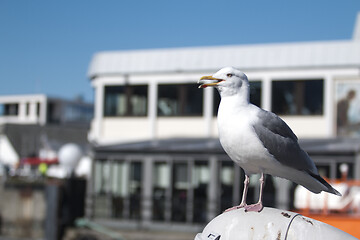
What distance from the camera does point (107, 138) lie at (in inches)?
1106

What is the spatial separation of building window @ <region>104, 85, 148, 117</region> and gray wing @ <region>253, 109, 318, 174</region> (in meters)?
23.1

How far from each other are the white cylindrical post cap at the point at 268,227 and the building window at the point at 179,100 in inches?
876

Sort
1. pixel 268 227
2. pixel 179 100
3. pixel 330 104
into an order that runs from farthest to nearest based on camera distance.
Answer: pixel 179 100 < pixel 330 104 < pixel 268 227

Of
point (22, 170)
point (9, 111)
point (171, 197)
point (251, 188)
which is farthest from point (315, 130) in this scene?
point (9, 111)

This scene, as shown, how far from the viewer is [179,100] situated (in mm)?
27047

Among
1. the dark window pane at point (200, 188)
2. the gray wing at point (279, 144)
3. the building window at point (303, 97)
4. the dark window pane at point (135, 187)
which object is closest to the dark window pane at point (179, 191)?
the dark window pane at point (200, 188)

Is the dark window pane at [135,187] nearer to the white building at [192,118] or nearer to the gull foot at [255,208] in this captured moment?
the white building at [192,118]

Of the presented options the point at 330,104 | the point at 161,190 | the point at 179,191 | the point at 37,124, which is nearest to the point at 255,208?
the point at 179,191

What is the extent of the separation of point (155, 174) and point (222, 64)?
5483mm

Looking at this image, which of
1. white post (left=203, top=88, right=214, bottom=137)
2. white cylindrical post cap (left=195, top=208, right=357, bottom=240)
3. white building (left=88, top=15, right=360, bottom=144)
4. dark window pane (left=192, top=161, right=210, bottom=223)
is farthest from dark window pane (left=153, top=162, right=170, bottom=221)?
white cylindrical post cap (left=195, top=208, right=357, bottom=240)

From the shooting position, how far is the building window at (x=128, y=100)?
27.6 metres

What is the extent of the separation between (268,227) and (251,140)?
61cm

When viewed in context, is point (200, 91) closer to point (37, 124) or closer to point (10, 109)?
point (37, 124)

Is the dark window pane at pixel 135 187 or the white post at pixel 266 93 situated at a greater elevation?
the white post at pixel 266 93
